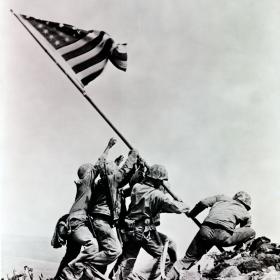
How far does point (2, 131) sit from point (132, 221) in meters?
2.93

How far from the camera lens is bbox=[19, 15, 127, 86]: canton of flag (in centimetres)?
1114

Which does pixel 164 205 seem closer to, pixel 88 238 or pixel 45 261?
pixel 88 238

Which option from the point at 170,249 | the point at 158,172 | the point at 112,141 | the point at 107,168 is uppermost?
the point at 112,141

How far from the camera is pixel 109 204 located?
11.1m

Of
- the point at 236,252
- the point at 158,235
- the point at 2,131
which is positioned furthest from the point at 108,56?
the point at 236,252

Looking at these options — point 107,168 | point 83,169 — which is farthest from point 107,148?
point 83,169

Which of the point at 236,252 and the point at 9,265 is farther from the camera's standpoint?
the point at 9,265

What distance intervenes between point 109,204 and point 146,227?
0.73m

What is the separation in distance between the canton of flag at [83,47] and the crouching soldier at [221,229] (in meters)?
2.91

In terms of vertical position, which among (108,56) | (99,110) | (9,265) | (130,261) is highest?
(108,56)

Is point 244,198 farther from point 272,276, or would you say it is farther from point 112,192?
point 112,192

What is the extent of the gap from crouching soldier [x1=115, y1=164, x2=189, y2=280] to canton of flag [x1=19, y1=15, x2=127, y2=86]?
1995 mm

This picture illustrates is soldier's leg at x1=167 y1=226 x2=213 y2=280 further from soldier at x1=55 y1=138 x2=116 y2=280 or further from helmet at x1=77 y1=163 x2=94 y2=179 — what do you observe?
helmet at x1=77 y1=163 x2=94 y2=179

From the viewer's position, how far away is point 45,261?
469 inches
